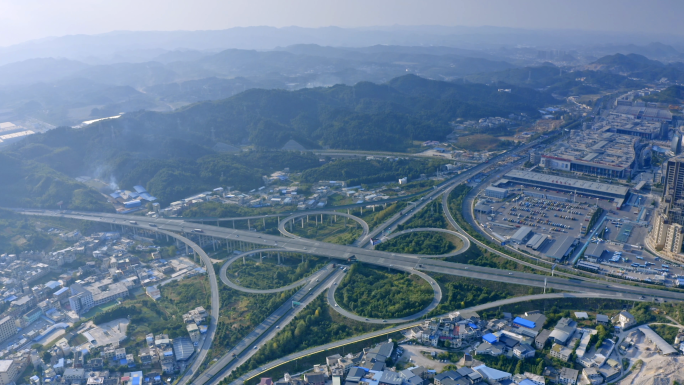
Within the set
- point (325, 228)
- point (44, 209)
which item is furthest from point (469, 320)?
point (44, 209)

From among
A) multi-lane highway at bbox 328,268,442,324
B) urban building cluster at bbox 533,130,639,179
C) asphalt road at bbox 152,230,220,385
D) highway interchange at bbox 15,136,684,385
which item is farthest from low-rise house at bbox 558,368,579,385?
urban building cluster at bbox 533,130,639,179

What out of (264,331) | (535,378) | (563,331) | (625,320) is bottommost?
(264,331)

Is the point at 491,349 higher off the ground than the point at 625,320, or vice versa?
the point at 625,320

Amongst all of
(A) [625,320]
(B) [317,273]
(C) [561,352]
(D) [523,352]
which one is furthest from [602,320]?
(B) [317,273]

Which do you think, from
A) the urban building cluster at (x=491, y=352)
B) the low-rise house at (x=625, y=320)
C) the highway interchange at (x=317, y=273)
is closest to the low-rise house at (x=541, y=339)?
A: the urban building cluster at (x=491, y=352)

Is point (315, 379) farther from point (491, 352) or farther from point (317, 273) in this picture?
point (317, 273)

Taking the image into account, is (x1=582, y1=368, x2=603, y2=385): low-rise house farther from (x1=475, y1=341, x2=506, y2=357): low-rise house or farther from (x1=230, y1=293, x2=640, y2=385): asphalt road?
(x1=230, y1=293, x2=640, y2=385): asphalt road

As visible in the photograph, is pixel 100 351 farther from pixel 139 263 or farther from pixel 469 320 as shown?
pixel 469 320
